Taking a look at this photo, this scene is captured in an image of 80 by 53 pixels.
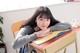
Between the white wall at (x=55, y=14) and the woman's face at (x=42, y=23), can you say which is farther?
the white wall at (x=55, y=14)

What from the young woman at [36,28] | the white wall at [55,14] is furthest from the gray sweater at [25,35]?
the white wall at [55,14]

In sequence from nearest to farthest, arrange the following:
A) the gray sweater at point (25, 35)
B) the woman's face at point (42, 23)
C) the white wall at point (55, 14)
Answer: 1. the gray sweater at point (25, 35)
2. the woman's face at point (42, 23)
3. the white wall at point (55, 14)

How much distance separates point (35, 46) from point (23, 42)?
0.49 feet

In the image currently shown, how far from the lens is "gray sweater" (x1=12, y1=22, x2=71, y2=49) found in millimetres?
1310

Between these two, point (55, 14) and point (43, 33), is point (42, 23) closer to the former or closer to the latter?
point (43, 33)

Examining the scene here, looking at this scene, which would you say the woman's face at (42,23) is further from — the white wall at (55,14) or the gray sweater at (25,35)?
the white wall at (55,14)

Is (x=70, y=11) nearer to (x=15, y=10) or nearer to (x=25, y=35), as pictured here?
(x=15, y=10)

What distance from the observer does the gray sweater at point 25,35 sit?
1310 mm

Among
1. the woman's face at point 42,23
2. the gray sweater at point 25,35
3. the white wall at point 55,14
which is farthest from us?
the white wall at point 55,14

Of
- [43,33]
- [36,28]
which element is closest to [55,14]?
[36,28]

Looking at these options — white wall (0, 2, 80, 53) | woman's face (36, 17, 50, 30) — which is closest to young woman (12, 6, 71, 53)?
woman's face (36, 17, 50, 30)

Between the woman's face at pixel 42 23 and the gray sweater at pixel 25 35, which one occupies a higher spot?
the woman's face at pixel 42 23

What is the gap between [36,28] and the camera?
1.56 metres

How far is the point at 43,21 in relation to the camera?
1.44 m
